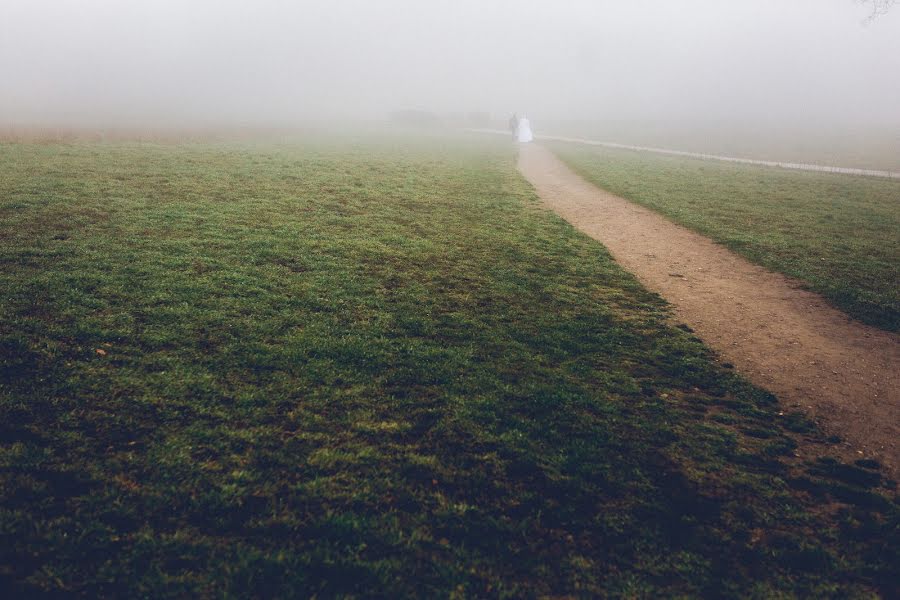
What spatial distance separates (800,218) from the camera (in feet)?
61.4

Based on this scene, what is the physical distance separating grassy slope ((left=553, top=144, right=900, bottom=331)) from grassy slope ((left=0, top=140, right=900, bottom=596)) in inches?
209

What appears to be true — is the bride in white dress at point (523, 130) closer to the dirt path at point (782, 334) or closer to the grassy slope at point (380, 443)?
the dirt path at point (782, 334)

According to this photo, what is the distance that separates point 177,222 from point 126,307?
6280mm

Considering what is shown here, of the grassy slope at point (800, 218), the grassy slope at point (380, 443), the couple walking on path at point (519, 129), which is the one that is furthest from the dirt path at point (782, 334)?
the couple walking on path at point (519, 129)

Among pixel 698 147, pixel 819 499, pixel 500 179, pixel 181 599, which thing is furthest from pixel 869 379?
pixel 698 147

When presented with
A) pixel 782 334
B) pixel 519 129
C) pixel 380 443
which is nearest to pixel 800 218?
pixel 782 334

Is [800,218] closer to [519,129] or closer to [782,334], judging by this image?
[782,334]

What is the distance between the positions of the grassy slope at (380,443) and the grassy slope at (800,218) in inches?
209

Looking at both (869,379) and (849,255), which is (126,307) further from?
(849,255)

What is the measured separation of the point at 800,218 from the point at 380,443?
66.7 ft

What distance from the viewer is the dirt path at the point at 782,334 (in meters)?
6.71

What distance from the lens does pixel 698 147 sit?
5622 centimetres

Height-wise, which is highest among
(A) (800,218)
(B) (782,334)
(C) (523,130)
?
(C) (523,130)

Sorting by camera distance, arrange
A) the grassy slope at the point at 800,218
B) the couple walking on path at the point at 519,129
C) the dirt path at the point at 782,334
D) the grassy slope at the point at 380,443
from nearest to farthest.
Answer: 1. the grassy slope at the point at 380,443
2. the dirt path at the point at 782,334
3. the grassy slope at the point at 800,218
4. the couple walking on path at the point at 519,129
